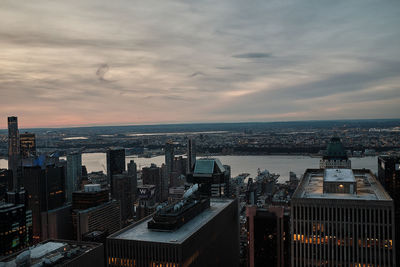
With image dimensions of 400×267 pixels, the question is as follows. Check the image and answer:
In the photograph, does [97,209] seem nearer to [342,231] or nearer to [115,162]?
[342,231]

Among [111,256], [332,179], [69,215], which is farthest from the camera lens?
[69,215]

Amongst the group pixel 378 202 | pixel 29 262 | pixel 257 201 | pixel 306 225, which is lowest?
pixel 257 201

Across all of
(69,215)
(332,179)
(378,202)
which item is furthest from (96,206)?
(378,202)

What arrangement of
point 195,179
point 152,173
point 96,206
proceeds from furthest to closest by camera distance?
point 152,173 < point 96,206 < point 195,179

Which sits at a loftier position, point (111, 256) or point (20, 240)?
point (111, 256)

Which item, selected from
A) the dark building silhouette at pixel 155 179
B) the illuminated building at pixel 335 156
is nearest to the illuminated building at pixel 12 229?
the illuminated building at pixel 335 156

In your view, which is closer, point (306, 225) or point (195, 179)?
point (306, 225)

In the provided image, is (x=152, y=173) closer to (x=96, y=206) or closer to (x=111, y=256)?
(x=96, y=206)

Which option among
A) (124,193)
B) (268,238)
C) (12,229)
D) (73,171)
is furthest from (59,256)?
(73,171)
